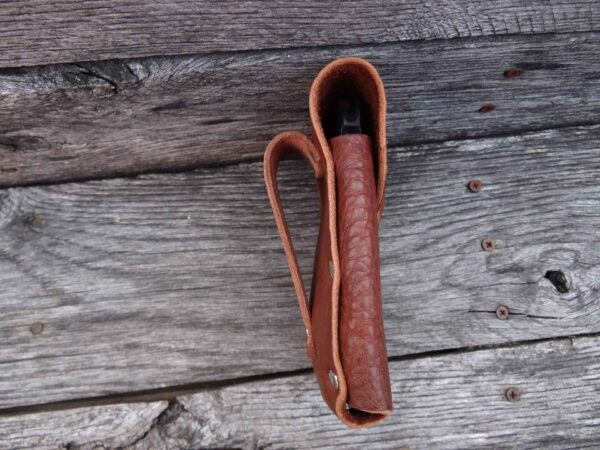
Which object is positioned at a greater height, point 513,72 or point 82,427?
point 513,72

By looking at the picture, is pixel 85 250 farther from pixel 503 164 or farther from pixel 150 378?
pixel 503 164

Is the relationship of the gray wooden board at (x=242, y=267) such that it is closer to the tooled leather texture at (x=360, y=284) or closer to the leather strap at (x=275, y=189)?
the leather strap at (x=275, y=189)

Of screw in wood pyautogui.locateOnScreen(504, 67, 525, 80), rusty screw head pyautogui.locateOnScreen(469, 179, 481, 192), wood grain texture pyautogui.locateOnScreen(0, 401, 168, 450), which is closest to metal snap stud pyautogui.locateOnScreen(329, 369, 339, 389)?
wood grain texture pyautogui.locateOnScreen(0, 401, 168, 450)

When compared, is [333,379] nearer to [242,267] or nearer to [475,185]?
[242,267]

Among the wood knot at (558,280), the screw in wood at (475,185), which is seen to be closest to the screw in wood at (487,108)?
the screw in wood at (475,185)

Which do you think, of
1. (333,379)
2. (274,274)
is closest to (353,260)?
(333,379)

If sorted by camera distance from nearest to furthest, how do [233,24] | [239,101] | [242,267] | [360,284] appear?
[360,284] → [233,24] → [239,101] → [242,267]
